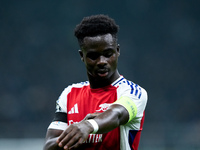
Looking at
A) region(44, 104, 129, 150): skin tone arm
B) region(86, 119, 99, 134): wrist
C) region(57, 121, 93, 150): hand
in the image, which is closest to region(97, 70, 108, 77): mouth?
region(44, 104, 129, 150): skin tone arm

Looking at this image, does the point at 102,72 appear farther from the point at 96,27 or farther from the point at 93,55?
the point at 96,27

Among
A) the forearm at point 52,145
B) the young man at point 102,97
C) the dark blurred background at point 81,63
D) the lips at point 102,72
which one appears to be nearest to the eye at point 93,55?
the young man at point 102,97

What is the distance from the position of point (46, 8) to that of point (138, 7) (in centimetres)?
377

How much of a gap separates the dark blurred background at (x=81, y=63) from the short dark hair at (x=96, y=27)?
29.7ft

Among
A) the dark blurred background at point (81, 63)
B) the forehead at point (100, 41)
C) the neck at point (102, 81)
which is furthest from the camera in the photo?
the dark blurred background at point (81, 63)

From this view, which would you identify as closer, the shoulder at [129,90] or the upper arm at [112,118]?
the upper arm at [112,118]

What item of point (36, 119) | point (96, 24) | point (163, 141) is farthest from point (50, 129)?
point (36, 119)

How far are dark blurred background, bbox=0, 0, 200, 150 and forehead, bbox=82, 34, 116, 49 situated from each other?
9.12 m

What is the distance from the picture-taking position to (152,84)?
541 inches

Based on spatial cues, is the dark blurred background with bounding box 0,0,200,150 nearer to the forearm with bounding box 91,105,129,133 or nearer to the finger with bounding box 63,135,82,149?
the forearm with bounding box 91,105,129,133

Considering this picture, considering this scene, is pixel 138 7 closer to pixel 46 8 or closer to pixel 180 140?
pixel 46 8

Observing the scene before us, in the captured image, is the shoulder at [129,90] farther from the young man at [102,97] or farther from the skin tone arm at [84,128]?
the skin tone arm at [84,128]

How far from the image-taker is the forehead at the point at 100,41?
3090mm

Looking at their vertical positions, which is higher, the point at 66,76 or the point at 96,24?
the point at 66,76
